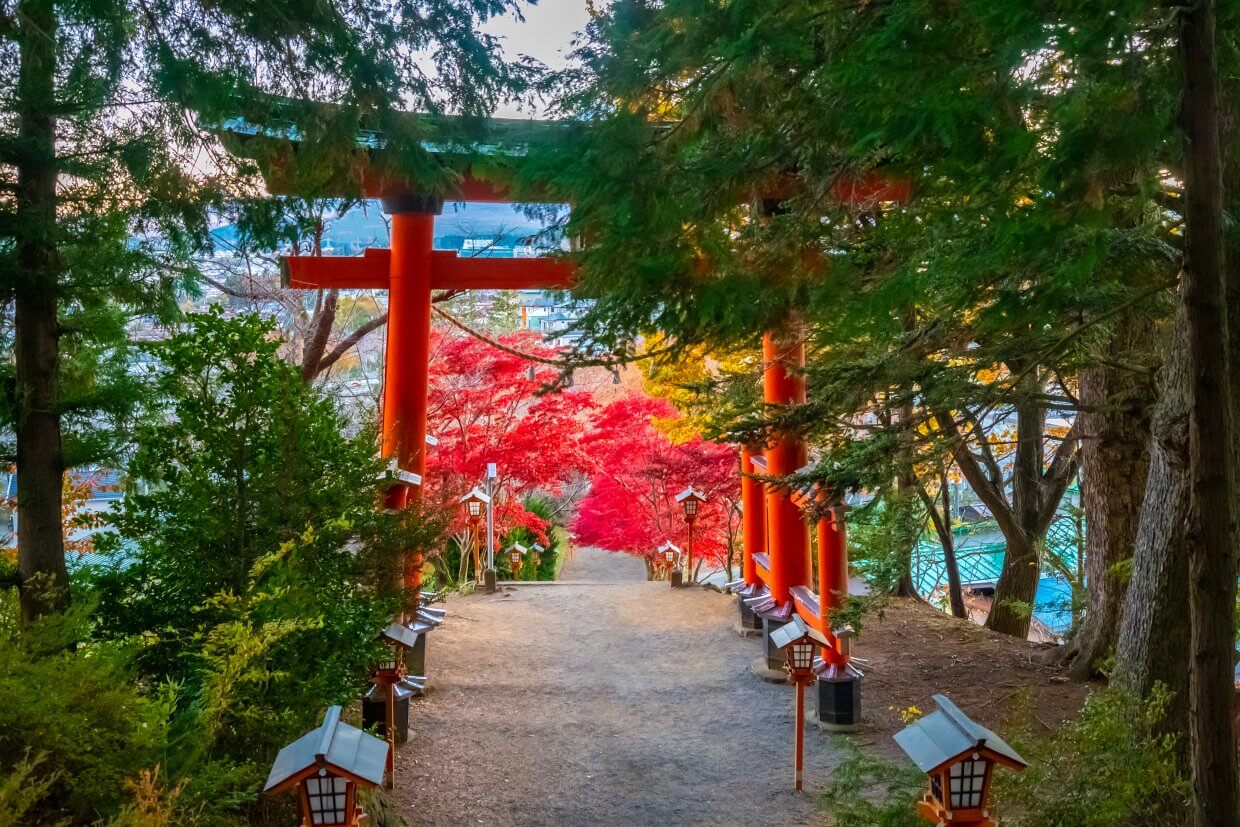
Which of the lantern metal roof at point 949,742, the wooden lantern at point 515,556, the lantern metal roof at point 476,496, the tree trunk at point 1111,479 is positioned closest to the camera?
the lantern metal roof at point 949,742

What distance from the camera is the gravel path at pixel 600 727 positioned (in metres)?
5.50

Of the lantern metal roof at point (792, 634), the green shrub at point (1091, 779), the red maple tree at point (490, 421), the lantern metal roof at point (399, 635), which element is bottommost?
the green shrub at point (1091, 779)

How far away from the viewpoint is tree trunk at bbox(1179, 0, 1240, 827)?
9.14 ft

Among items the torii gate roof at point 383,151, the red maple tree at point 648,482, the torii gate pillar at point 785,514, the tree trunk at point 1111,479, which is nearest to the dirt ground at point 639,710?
the tree trunk at point 1111,479

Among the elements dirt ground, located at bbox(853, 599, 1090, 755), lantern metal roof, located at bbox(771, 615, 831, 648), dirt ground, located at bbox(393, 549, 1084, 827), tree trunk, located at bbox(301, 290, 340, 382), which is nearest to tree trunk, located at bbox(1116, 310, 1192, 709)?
dirt ground, located at bbox(853, 599, 1090, 755)

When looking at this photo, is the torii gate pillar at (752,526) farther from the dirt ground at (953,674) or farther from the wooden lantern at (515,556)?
the wooden lantern at (515,556)

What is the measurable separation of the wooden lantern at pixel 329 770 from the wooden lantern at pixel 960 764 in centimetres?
191

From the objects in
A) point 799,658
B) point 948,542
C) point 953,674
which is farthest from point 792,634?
point 948,542

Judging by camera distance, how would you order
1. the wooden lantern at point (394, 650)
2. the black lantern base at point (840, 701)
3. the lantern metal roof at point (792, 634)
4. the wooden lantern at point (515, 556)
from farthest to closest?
the wooden lantern at point (515, 556), the black lantern base at point (840, 701), the lantern metal roof at point (792, 634), the wooden lantern at point (394, 650)

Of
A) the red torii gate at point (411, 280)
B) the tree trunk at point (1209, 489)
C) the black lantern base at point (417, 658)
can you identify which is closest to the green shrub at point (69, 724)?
the tree trunk at point (1209, 489)

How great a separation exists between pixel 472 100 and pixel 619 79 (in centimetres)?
81

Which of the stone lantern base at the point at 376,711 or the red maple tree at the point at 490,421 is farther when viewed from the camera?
the red maple tree at the point at 490,421

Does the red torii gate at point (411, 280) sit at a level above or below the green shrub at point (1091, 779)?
above

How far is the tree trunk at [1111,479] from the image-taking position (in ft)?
20.1
